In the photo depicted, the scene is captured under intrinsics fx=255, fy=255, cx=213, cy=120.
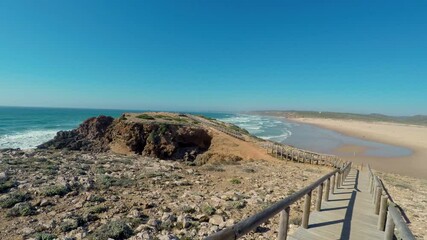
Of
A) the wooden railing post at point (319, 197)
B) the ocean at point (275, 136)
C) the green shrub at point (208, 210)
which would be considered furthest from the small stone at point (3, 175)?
the ocean at point (275, 136)

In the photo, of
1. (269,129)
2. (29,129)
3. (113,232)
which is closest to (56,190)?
(113,232)

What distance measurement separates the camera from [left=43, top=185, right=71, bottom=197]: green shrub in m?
9.55

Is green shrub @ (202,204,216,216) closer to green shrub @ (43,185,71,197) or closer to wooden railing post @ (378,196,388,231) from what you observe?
wooden railing post @ (378,196,388,231)

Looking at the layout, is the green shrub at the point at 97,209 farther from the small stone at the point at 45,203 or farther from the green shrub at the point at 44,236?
the small stone at the point at 45,203

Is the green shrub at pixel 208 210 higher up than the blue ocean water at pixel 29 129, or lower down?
higher up

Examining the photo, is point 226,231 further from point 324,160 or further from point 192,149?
point 192,149

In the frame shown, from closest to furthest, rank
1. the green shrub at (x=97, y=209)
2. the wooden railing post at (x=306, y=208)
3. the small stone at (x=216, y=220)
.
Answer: the wooden railing post at (x=306, y=208)
the small stone at (x=216, y=220)
the green shrub at (x=97, y=209)

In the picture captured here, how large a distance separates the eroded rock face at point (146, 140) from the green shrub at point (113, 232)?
16054 mm

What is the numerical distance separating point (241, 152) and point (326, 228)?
1597 centimetres

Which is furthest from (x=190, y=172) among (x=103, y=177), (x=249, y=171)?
(x=103, y=177)

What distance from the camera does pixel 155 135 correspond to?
2445cm

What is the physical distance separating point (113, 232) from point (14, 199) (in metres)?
5.02

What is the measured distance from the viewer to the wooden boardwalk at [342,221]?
18.1ft

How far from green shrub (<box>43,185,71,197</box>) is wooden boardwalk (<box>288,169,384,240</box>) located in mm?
8684
